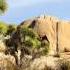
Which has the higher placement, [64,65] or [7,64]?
[7,64]

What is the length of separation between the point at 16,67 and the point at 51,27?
27.6 m

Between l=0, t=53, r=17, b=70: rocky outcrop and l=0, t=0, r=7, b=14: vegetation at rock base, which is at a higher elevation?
l=0, t=0, r=7, b=14: vegetation at rock base

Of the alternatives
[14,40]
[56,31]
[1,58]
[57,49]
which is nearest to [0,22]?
[1,58]

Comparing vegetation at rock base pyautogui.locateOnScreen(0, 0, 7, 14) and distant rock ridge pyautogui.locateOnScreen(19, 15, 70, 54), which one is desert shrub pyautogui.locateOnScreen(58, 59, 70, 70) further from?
distant rock ridge pyautogui.locateOnScreen(19, 15, 70, 54)

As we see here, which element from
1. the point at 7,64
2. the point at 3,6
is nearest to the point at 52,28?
the point at 3,6

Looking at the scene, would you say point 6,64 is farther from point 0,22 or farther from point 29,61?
point 0,22

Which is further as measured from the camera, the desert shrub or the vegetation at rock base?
the vegetation at rock base

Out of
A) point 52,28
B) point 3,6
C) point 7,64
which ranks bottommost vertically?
point 7,64

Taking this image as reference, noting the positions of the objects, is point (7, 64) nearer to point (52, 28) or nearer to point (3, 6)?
point (3, 6)

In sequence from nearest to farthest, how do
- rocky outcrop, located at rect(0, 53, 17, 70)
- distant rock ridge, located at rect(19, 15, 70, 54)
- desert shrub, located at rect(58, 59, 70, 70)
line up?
rocky outcrop, located at rect(0, 53, 17, 70) → desert shrub, located at rect(58, 59, 70, 70) → distant rock ridge, located at rect(19, 15, 70, 54)

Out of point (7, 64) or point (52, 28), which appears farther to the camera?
point (52, 28)

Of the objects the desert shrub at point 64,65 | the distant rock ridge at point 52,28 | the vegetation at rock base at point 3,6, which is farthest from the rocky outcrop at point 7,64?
the distant rock ridge at point 52,28

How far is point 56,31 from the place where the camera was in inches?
1654

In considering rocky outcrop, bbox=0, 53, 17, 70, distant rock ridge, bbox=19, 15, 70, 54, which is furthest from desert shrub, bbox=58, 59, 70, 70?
distant rock ridge, bbox=19, 15, 70, 54
